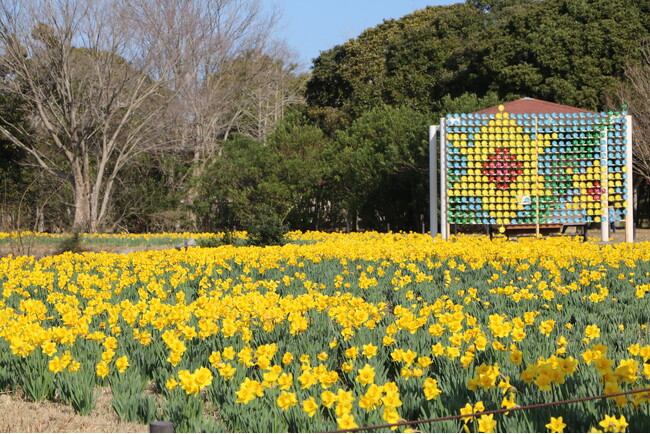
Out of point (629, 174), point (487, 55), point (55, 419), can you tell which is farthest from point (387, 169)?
point (55, 419)

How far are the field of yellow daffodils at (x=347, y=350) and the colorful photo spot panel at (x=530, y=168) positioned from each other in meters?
5.74

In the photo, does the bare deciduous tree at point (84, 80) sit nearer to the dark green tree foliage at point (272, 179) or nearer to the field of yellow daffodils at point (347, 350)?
the dark green tree foliage at point (272, 179)

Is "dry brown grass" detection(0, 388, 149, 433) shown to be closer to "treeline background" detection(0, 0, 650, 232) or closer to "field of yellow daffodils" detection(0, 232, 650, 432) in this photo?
"field of yellow daffodils" detection(0, 232, 650, 432)

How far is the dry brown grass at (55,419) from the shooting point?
3.43 m

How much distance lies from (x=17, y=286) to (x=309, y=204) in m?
13.2

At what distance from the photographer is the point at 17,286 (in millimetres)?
7176

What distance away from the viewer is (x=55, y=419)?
11.8ft

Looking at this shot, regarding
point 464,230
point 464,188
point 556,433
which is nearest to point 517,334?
point 556,433

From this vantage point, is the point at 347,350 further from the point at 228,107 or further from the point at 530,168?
the point at 228,107

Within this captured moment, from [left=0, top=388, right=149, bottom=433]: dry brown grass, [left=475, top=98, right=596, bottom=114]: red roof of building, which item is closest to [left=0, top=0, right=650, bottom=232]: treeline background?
[left=475, top=98, right=596, bottom=114]: red roof of building

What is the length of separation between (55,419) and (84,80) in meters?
17.9

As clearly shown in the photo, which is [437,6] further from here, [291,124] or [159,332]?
[159,332]

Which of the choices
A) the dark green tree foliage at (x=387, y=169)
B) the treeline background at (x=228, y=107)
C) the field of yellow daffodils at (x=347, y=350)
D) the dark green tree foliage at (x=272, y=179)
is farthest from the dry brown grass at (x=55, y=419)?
the dark green tree foliage at (x=272, y=179)

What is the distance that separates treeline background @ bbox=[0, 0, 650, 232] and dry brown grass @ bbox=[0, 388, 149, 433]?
899cm
